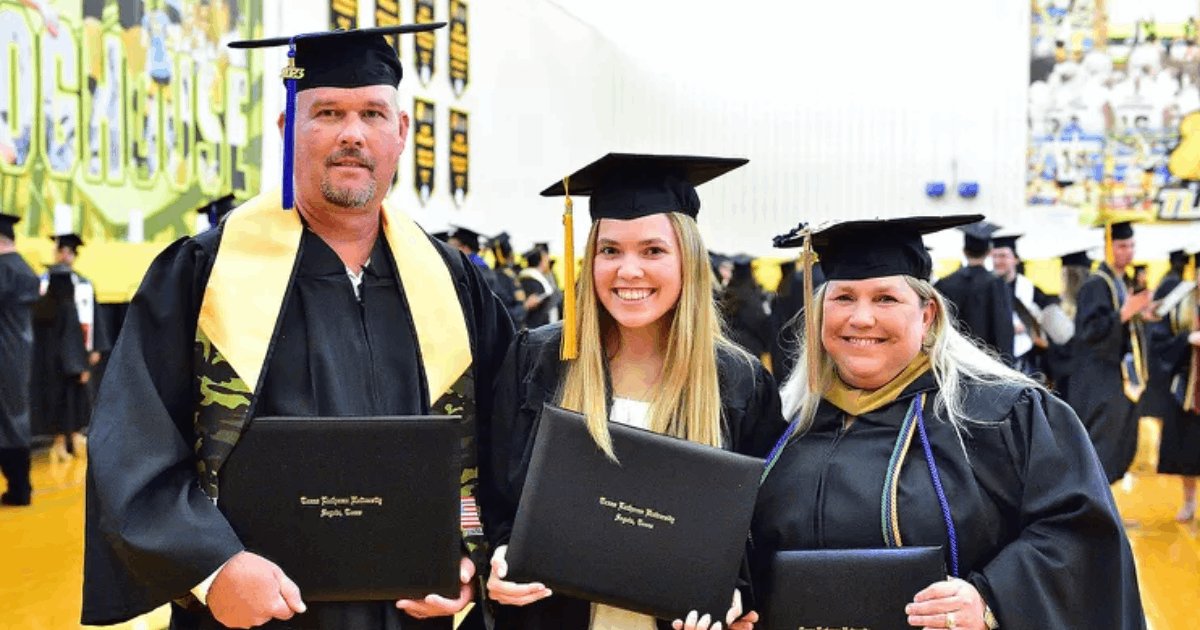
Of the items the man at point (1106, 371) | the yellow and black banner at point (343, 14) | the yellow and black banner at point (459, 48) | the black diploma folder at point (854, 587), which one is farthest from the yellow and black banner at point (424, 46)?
the black diploma folder at point (854, 587)

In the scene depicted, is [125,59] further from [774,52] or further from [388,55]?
[774,52]

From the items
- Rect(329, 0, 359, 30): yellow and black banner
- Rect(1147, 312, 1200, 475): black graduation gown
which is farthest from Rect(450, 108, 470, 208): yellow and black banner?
Rect(1147, 312, 1200, 475): black graduation gown

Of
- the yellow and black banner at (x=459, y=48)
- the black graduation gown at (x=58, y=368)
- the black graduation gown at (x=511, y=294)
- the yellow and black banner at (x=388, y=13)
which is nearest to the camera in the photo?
the black graduation gown at (x=58, y=368)

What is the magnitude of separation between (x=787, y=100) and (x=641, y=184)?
796 inches

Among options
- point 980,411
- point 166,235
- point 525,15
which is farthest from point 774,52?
point 980,411

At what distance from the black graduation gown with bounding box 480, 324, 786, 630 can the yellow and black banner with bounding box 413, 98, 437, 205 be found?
530 inches

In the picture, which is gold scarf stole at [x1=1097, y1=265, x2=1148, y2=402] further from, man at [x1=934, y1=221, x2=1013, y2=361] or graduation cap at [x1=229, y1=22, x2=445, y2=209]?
graduation cap at [x1=229, y1=22, x2=445, y2=209]

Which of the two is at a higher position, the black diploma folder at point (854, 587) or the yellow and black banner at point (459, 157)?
the yellow and black banner at point (459, 157)

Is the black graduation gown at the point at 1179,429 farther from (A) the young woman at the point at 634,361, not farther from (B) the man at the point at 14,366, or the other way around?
(B) the man at the point at 14,366

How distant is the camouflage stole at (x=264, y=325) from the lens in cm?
243

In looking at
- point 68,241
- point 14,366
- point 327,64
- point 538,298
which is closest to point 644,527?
point 327,64

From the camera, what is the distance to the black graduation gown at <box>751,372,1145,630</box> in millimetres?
2559

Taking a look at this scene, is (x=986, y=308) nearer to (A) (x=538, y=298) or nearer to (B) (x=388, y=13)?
(A) (x=538, y=298)

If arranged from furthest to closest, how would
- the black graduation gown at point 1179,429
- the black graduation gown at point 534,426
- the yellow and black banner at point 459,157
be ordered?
the yellow and black banner at point 459,157
the black graduation gown at point 1179,429
the black graduation gown at point 534,426
